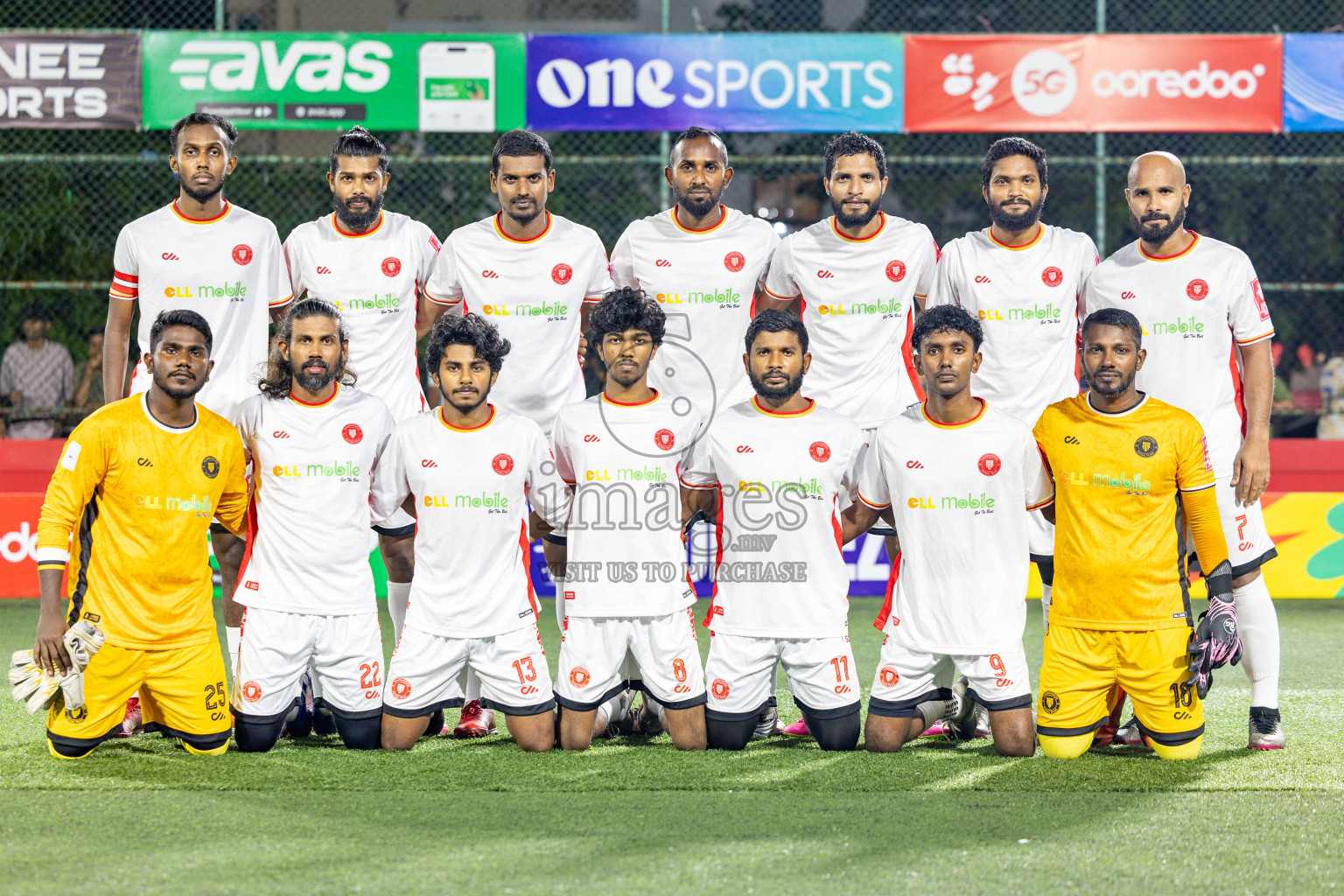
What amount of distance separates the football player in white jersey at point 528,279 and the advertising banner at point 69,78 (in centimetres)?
534

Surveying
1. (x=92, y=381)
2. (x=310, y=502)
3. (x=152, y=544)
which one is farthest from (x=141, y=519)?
(x=92, y=381)

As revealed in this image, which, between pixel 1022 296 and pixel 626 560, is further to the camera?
pixel 1022 296

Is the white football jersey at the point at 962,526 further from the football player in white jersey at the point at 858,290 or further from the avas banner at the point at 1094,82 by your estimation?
the avas banner at the point at 1094,82

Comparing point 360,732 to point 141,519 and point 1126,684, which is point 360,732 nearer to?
point 141,519

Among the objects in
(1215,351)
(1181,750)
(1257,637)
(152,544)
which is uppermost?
(1215,351)

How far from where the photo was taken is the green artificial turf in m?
3.35

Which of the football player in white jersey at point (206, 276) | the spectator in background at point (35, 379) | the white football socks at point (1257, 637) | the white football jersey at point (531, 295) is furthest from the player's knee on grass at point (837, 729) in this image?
the spectator in background at point (35, 379)

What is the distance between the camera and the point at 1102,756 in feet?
15.6

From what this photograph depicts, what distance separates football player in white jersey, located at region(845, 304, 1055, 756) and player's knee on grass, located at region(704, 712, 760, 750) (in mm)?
430

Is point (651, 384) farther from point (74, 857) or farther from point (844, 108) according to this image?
point (844, 108)

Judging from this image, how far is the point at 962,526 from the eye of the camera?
4.80 meters

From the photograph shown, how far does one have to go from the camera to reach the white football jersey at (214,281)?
17.8 ft

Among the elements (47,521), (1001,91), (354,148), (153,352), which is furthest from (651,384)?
(1001,91)

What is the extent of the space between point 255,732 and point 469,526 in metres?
1.05
